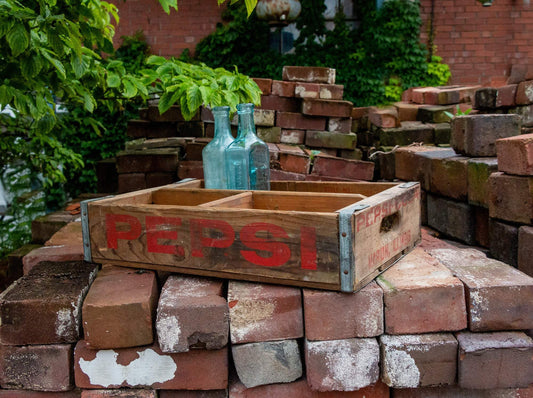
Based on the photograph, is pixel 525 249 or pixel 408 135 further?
pixel 408 135

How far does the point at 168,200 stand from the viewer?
94.9 inches

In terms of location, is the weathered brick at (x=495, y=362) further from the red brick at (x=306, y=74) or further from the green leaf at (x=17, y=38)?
the red brick at (x=306, y=74)

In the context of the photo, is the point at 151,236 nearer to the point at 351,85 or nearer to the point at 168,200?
the point at 168,200

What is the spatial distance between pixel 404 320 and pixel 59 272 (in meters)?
1.29

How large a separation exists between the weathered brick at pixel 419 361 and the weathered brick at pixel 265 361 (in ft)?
0.97

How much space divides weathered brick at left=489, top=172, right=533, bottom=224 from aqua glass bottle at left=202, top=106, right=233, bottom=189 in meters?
1.52

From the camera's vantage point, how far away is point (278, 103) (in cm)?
497

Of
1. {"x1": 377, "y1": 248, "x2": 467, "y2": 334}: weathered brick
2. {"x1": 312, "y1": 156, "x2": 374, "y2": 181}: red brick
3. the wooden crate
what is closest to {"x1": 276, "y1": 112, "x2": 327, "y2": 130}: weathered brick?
{"x1": 312, "y1": 156, "x2": 374, "y2": 181}: red brick

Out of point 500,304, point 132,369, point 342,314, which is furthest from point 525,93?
point 132,369

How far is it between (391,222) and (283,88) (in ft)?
10.2

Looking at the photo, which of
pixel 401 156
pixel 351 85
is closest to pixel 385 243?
pixel 401 156

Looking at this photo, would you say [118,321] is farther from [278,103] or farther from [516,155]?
[278,103]

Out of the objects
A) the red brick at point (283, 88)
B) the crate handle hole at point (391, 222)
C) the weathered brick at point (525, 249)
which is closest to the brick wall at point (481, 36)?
the red brick at point (283, 88)

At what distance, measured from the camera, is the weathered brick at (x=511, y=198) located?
2740 mm
